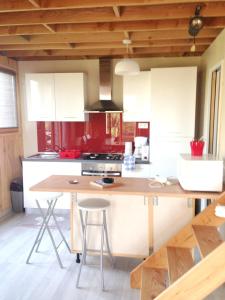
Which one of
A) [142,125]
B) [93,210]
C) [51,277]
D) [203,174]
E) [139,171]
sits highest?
[142,125]

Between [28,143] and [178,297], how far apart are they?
12.5 ft

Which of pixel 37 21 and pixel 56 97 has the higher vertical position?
pixel 37 21

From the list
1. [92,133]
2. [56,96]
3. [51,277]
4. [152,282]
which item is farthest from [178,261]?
[56,96]

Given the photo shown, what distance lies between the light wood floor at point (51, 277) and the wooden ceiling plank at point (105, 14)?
8.23ft

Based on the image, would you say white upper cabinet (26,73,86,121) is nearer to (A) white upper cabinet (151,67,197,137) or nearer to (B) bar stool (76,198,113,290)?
(A) white upper cabinet (151,67,197,137)

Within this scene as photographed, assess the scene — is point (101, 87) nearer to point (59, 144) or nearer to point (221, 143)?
point (59, 144)

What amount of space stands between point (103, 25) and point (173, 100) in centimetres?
149

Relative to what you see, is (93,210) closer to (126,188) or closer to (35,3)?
(126,188)

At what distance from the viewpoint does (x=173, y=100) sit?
377cm

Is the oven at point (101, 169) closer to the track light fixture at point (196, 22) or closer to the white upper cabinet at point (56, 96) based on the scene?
the white upper cabinet at point (56, 96)

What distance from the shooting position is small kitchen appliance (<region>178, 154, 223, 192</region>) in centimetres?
230

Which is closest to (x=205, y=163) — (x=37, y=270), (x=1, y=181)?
(x=37, y=270)

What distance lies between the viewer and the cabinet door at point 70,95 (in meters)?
4.14

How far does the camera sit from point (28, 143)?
4.70 m
